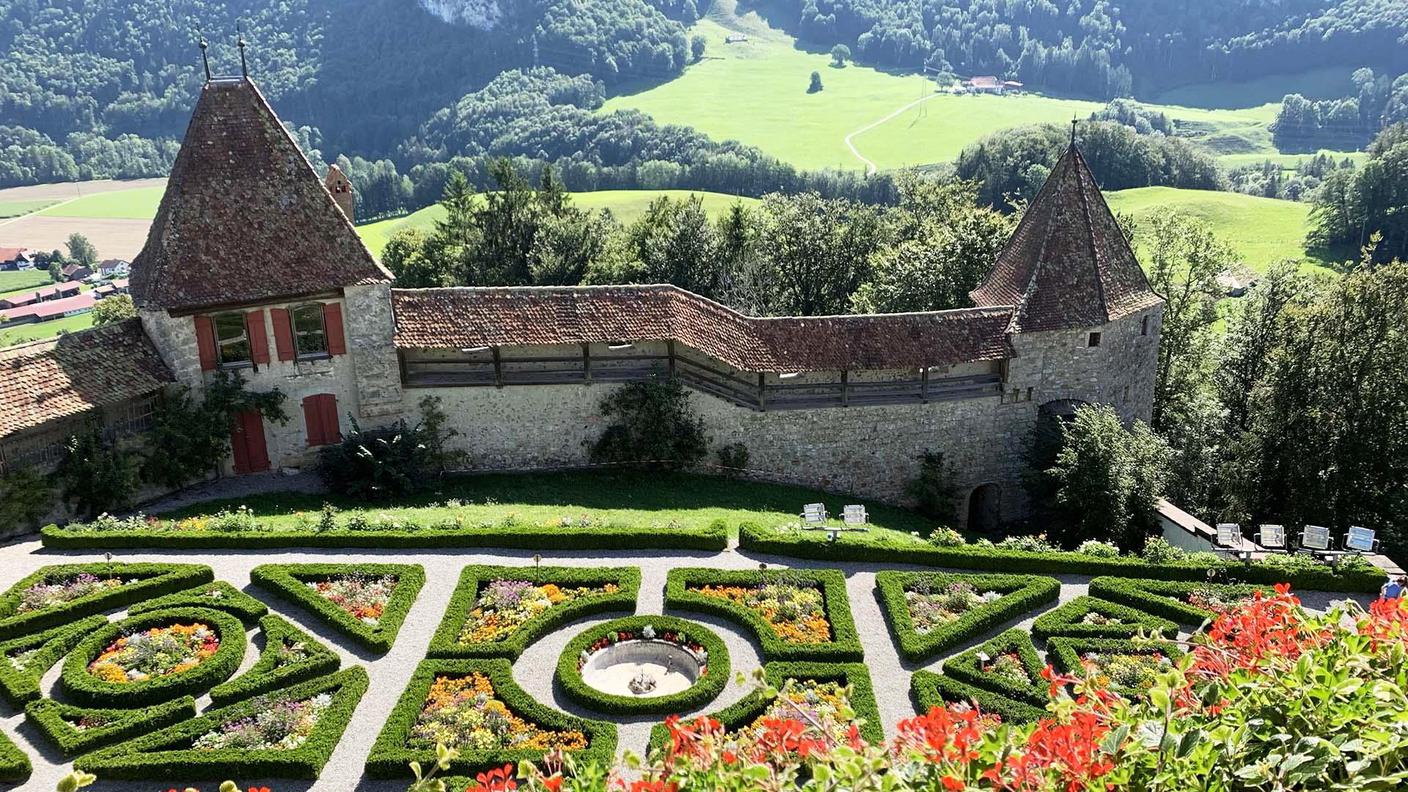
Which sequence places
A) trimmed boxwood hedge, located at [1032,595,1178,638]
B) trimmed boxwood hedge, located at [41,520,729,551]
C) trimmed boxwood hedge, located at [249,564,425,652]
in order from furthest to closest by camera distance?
trimmed boxwood hedge, located at [41,520,729,551]
trimmed boxwood hedge, located at [1032,595,1178,638]
trimmed boxwood hedge, located at [249,564,425,652]

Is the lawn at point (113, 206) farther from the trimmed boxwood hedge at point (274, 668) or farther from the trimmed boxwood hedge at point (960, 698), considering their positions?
the trimmed boxwood hedge at point (960, 698)

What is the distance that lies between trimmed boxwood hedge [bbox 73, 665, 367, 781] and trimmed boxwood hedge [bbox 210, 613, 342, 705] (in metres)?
0.78

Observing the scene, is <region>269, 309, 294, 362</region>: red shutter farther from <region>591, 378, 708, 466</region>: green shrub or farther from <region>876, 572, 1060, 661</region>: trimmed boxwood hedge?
<region>876, 572, 1060, 661</region>: trimmed boxwood hedge

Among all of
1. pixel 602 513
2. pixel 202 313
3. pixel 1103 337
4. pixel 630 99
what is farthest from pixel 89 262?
pixel 1103 337

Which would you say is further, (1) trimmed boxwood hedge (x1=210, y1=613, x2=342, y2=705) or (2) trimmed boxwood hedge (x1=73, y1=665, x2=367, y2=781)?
(1) trimmed boxwood hedge (x1=210, y1=613, x2=342, y2=705)

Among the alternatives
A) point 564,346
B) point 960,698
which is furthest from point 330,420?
point 960,698

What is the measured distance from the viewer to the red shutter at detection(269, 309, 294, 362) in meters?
29.5

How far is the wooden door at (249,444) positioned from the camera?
98.4 ft

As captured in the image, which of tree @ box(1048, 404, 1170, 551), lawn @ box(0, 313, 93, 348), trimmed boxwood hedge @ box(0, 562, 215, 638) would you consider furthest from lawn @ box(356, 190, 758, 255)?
trimmed boxwood hedge @ box(0, 562, 215, 638)

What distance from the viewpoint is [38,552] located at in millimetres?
25109

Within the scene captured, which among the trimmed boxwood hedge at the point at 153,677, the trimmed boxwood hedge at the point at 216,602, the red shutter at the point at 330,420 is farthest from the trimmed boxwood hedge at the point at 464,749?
the red shutter at the point at 330,420

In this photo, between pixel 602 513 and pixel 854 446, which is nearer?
pixel 602 513

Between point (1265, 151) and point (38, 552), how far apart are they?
139915mm

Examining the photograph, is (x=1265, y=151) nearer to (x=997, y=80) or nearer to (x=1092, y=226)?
(x=997, y=80)
